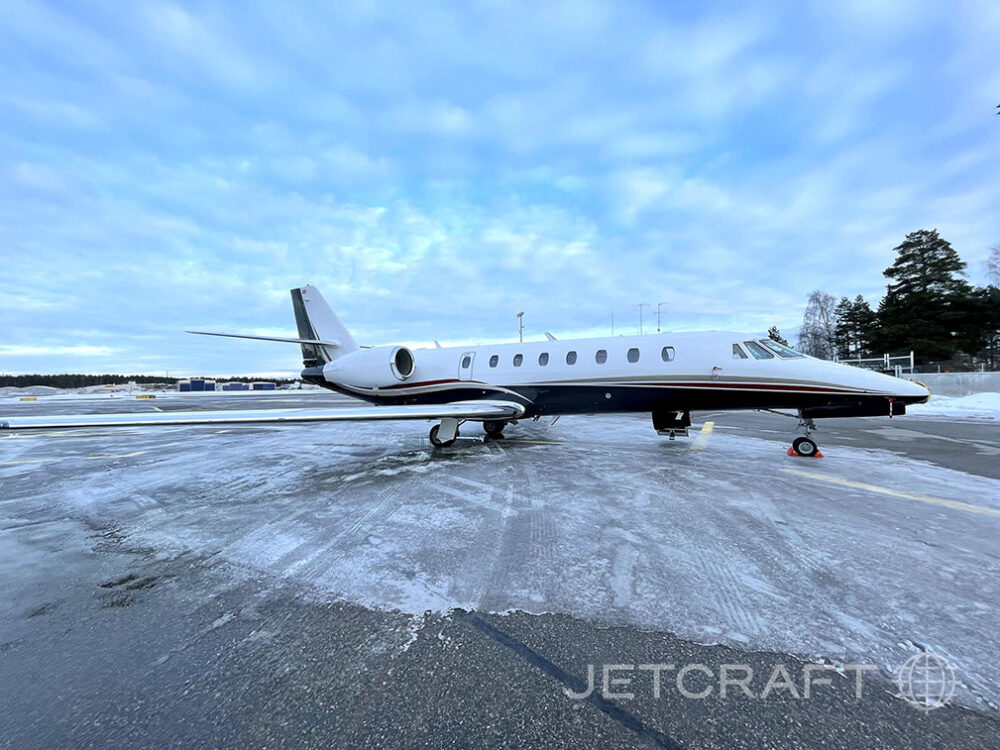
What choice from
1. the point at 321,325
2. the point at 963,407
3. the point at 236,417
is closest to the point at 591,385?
the point at 236,417

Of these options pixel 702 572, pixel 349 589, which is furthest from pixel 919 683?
pixel 349 589

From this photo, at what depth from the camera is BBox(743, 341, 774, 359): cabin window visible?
26.4ft

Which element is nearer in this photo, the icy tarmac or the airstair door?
the icy tarmac

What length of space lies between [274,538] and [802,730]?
3946 mm

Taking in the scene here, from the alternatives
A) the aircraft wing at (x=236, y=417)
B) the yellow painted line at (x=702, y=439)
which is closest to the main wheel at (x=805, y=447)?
the yellow painted line at (x=702, y=439)

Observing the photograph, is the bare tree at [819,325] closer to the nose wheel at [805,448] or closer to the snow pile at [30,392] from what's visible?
the nose wheel at [805,448]

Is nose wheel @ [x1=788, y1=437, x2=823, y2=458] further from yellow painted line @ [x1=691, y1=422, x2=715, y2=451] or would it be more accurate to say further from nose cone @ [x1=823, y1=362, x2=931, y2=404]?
yellow painted line @ [x1=691, y1=422, x2=715, y2=451]

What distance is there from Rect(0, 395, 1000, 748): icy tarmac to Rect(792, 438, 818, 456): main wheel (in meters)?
0.24

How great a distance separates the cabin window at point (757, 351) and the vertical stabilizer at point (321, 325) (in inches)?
443

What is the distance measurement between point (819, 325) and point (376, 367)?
65.1 meters

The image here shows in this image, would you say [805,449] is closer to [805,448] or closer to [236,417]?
[805,448]

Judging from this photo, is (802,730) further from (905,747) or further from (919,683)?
(919,683)

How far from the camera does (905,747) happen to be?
161 centimetres

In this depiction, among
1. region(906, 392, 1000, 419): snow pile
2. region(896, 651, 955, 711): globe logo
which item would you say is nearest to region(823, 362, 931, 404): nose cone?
region(896, 651, 955, 711): globe logo
